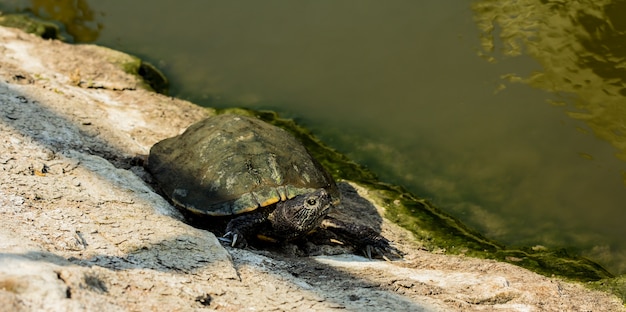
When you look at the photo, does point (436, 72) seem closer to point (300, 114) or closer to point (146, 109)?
point (300, 114)

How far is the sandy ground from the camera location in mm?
3129

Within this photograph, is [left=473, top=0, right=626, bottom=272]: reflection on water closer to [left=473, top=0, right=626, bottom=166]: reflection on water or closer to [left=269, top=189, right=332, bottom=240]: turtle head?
[left=473, top=0, right=626, bottom=166]: reflection on water

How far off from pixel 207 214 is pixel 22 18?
5653 millimetres

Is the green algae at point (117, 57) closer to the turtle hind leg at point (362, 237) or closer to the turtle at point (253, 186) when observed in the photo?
the turtle at point (253, 186)

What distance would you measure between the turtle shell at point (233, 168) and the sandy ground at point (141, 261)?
0.22 m

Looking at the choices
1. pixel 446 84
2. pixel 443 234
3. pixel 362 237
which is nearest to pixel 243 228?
pixel 362 237

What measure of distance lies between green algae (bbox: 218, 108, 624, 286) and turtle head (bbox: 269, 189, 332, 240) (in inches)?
46.7

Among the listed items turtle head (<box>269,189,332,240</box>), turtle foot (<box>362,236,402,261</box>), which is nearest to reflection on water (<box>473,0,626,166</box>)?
turtle foot (<box>362,236,402,261</box>)

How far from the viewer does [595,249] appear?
5.50m

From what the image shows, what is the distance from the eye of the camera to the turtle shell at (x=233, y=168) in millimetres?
4832

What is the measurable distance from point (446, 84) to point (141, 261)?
15.2ft

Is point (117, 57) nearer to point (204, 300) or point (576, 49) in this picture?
point (576, 49)

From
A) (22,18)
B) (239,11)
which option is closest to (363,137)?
(239,11)

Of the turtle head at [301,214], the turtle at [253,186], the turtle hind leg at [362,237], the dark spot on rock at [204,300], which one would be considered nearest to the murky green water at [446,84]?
the turtle hind leg at [362,237]
